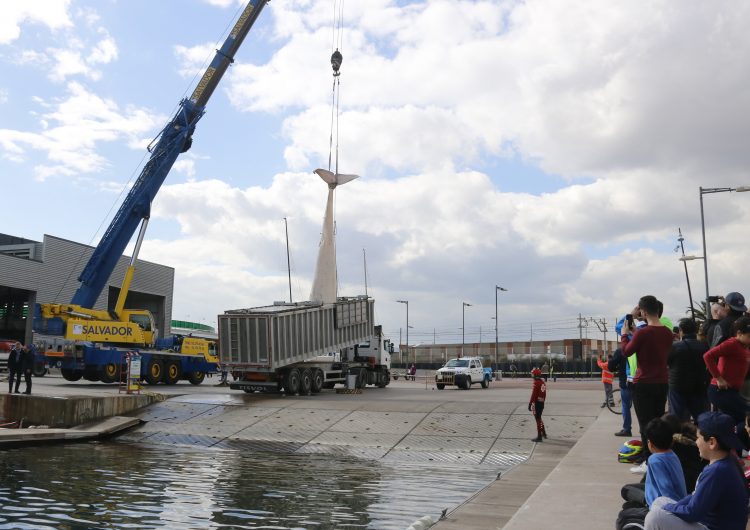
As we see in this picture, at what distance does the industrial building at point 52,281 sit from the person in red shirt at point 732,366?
39.8m

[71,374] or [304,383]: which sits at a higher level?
[71,374]

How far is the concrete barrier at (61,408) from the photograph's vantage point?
1811cm

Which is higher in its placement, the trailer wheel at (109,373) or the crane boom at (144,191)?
the crane boom at (144,191)

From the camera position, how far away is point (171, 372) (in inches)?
1220

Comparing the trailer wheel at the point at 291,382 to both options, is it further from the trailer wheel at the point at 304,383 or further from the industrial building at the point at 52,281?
the industrial building at the point at 52,281

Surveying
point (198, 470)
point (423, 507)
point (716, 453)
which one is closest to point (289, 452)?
point (198, 470)

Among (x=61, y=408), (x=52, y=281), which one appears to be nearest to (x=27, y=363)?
(x=61, y=408)

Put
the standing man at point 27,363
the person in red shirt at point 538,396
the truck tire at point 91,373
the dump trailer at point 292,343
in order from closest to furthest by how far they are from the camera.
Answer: the person in red shirt at point 538,396 → the standing man at point 27,363 → the dump trailer at point 292,343 → the truck tire at point 91,373

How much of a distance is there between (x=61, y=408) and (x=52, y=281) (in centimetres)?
3306

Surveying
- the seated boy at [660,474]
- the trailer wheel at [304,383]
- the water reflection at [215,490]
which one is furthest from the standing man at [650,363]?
the trailer wheel at [304,383]

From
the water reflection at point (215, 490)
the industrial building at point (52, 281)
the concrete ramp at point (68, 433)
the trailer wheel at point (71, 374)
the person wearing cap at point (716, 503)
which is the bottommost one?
the water reflection at point (215, 490)

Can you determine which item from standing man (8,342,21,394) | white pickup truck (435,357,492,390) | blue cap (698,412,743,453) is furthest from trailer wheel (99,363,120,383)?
blue cap (698,412,743,453)

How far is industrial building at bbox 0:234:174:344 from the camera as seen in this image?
1812 inches

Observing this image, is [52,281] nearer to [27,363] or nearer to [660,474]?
[27,363]
